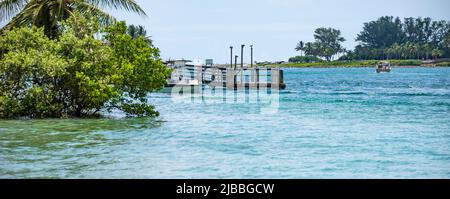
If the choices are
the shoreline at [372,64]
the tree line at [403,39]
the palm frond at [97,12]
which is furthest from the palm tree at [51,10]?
the shoreline at [372,64]

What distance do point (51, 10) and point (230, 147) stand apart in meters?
8.65

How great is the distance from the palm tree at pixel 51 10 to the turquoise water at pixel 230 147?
11.3 feet

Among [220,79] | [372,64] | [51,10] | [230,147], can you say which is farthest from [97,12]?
[372,64]

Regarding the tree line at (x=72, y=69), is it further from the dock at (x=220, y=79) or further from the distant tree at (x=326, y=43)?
the distant tree at (x=326, y=43)

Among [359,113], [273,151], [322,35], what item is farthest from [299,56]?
[273,151]

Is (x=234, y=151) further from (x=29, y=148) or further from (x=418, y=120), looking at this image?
(x=418, y=120)

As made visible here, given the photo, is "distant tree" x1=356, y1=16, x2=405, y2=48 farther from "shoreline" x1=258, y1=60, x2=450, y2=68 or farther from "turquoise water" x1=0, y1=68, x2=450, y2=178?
"turquoise water" x1=0, y1=68, x2=450, y2=178

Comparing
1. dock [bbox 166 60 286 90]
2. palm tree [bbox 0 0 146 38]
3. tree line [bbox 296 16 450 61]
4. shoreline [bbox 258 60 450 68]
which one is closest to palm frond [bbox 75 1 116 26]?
palm tree [bbox 0 0 146 38]

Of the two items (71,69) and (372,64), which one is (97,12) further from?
(372,64)

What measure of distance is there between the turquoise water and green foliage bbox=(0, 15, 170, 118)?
67cm

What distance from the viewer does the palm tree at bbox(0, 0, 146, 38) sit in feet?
68.6

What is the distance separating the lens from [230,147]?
615 inches

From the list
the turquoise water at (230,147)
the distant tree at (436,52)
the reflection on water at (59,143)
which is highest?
the distant tree at (436,52)

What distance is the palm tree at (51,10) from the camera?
20922mm
